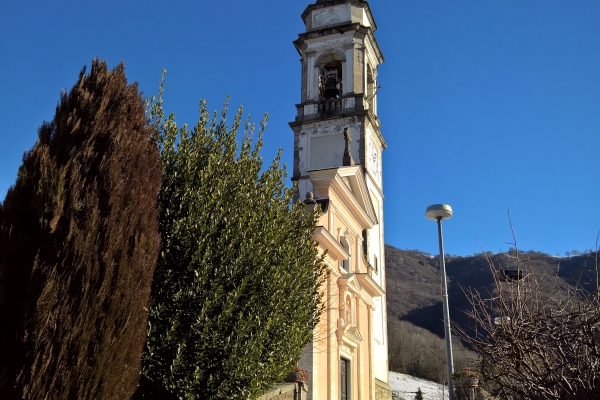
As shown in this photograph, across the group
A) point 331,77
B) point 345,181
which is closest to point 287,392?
point 345,181

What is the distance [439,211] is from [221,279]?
6.19 meters

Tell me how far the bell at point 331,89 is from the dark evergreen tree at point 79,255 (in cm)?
2078

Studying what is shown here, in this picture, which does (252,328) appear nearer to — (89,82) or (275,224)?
(275,224)

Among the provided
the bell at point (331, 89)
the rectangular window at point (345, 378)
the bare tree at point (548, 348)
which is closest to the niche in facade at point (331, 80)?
the bell at point (331, 89)

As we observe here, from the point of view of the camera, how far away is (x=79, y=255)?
6891mm

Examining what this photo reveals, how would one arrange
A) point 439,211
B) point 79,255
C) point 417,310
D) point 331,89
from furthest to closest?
point 417,310, point 331,89, point 439,211, point 79,255

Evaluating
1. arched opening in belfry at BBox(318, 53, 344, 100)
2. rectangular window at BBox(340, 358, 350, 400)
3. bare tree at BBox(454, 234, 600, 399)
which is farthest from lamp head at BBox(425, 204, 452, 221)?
arched opening in belfry at BBox(318, 53, 344, 100)

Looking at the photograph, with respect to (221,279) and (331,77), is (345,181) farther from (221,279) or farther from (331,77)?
(331,77)

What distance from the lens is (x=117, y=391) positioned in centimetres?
690

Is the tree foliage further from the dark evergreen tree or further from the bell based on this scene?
the bell

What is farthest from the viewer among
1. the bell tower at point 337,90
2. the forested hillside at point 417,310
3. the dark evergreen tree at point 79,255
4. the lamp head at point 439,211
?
the forested hillside at point 417,310

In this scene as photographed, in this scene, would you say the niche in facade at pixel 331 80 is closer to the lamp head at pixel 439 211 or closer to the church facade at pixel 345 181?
the church facade at pixel 345 181

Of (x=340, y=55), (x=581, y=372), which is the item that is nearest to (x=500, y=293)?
(x=581, y=372)

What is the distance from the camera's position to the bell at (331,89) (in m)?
28.6
